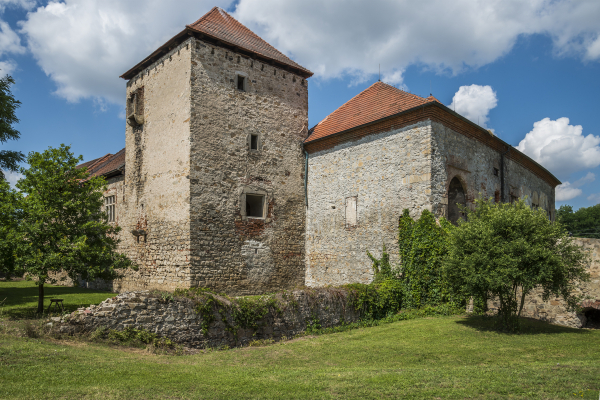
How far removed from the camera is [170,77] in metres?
15.0

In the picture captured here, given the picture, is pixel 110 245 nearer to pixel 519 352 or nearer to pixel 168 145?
pixel 168 145

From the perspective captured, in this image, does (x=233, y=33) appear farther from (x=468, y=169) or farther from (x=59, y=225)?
(x=468, y=169)

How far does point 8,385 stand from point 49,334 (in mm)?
3100

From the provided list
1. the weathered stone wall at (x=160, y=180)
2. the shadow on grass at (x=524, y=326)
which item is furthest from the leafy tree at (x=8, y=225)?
the shadow on grass at (x=524, y=326)

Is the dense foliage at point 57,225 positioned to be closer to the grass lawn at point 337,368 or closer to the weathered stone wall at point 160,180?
the weathered stone wall at point 160,180

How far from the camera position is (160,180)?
49.2 feet

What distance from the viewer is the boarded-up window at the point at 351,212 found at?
14844 millimetres

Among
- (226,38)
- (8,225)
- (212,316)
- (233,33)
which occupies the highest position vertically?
(233,33)

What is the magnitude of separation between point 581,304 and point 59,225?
14718 mm

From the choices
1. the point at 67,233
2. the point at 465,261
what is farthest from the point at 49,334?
the point at 465,261

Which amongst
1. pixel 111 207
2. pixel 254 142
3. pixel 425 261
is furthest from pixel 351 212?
pixel 111 207

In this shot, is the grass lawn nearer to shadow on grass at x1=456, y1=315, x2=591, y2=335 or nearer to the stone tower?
shadow on grass at x1=456, y1=315, x2=591, y2=335

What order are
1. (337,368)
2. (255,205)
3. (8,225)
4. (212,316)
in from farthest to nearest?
(255,205) < (8,225) < (212,316) < (337,368)

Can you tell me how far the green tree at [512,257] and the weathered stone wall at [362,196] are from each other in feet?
10.4
